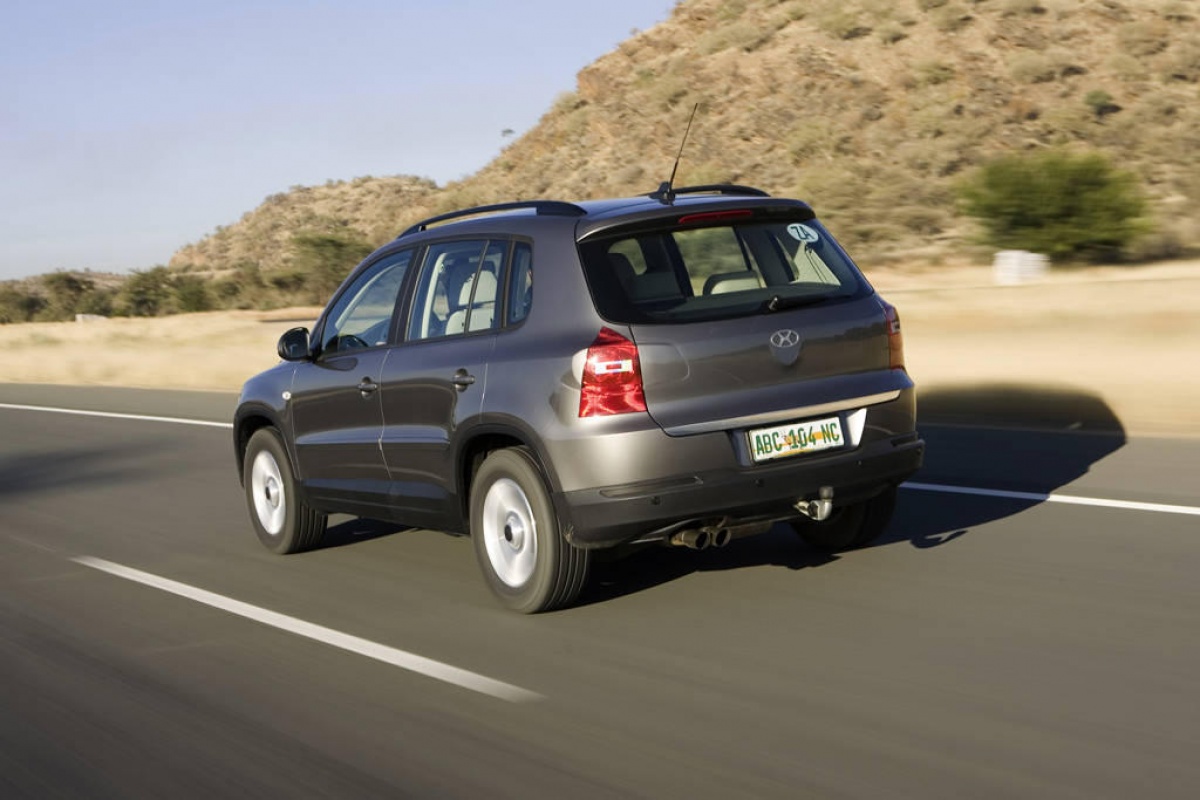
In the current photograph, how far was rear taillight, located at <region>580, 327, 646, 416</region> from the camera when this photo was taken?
618 centimetres

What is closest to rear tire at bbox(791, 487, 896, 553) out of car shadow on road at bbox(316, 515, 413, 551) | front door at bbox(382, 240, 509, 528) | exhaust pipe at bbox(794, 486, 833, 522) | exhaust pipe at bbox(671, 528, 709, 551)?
exhaust pipe at bbox(794, 486, 833, 522)

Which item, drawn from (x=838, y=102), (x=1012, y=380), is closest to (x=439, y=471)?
(x=1012, y=380)

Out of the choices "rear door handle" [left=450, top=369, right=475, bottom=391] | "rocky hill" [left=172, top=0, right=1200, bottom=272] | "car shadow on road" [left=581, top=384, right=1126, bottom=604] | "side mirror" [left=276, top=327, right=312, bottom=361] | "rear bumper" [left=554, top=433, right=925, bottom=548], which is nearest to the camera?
"rear bumper" [left=554, top=433, right=925, bottom=548]

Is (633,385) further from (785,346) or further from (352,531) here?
(352,531)

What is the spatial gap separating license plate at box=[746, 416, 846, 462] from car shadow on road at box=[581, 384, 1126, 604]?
94 cm

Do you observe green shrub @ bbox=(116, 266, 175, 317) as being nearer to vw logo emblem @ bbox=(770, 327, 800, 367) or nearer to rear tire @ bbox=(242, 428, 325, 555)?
rear tire @ bbox=(242, 428, 325, 555)

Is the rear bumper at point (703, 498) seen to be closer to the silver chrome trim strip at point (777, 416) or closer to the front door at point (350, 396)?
the silver chrome trim strip at point (777, 416)

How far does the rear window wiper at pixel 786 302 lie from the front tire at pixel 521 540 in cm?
121

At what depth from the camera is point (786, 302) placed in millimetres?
6516

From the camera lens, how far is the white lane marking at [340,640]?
576cm

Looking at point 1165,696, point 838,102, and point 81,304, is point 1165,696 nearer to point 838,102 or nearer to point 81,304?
point 838,102

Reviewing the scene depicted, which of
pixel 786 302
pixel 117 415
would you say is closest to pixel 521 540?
pixel 786 302

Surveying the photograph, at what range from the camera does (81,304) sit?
58031 mm

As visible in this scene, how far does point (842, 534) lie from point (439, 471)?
2028 millimetres
